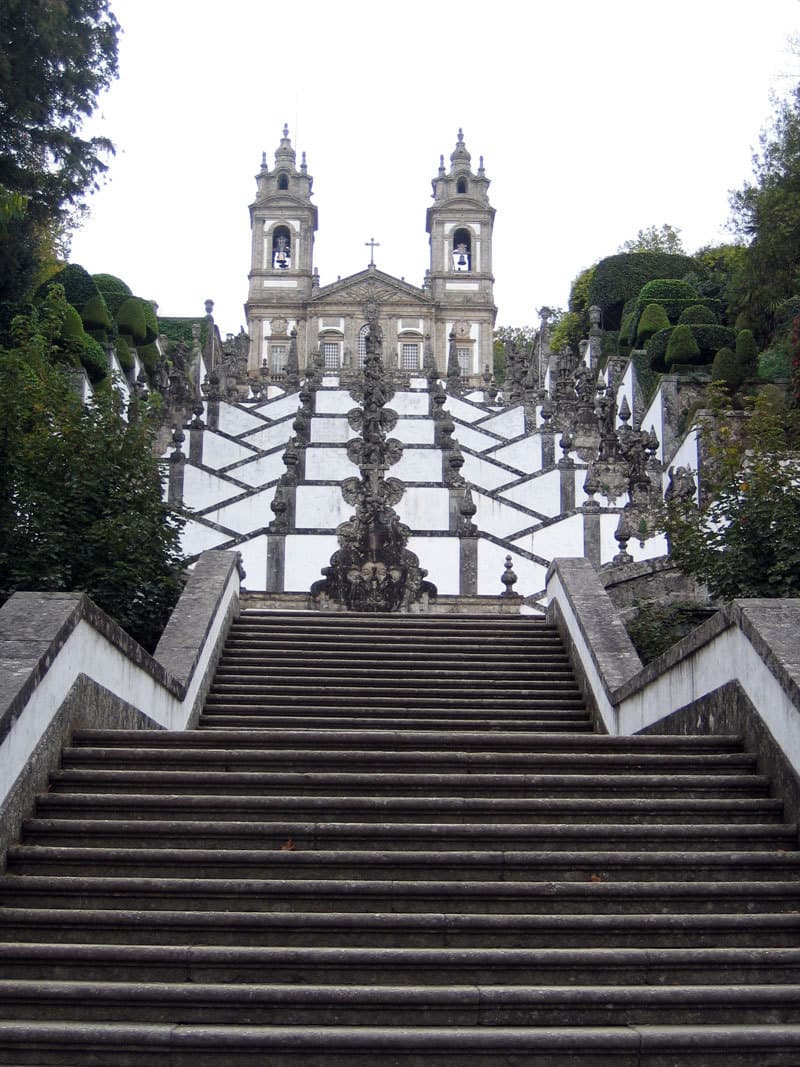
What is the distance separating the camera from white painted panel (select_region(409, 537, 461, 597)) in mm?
19703

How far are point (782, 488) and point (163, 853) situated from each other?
22.2 ft

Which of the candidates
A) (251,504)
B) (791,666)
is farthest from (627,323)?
(791,666)

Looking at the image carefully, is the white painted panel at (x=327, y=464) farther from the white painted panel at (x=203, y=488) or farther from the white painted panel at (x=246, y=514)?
the white painted panel at (x=246, y=514)

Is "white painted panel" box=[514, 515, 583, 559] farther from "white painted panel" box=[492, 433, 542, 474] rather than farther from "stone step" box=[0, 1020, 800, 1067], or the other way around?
"stone step" box=[0, 1020, 800, 1067]

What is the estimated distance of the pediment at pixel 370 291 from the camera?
59.4 metres

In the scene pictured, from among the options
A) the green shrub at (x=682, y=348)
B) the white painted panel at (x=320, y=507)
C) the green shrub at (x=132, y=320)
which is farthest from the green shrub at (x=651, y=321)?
the green shrub at (x=132, y=320)

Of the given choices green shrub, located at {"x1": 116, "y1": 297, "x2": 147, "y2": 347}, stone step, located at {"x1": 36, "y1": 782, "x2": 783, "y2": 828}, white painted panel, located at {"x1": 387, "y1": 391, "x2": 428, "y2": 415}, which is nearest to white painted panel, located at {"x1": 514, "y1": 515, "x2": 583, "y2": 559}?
white painted panel, located at {"x1": 387, "y1": 391, "x2": 428, "y2": 415}

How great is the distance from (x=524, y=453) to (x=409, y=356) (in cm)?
3157

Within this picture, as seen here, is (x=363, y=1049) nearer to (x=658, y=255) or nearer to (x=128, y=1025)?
(x=128, y=1025)

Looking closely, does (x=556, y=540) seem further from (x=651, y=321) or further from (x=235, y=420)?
(x=651, y=321)

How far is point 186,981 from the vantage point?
480 cm

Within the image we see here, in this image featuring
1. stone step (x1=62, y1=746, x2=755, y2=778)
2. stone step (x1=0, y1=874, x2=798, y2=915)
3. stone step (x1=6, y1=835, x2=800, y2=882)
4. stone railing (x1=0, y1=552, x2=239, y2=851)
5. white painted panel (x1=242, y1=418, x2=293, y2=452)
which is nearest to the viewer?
stone step (x1=0, y1=874, x2=798, y2=915)

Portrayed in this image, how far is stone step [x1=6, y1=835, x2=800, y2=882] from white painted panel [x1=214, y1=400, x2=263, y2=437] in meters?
27.4

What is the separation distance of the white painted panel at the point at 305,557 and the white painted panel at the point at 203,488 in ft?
16.8
